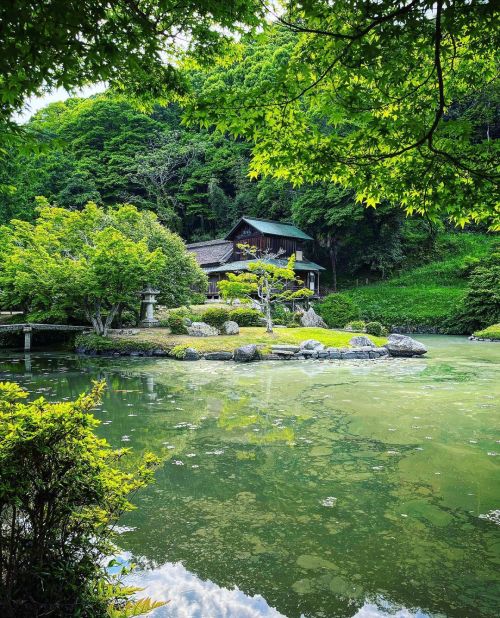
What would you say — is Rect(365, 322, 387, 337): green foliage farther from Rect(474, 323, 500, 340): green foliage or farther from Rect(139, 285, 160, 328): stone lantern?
Rect(139, 285, 160, 328): stone lantern

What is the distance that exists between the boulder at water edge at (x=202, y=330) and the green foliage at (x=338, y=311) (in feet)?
37.1

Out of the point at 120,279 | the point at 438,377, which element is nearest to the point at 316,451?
the point at 438,377

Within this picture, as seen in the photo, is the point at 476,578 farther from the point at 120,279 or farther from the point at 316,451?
the point at 120,279

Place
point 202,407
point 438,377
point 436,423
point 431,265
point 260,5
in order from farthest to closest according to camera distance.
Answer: point 431,265, point 438,377, point 202,407, point 436,423, point 260,5

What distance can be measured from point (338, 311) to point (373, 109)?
1012 inches

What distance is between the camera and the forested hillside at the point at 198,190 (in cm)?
3747

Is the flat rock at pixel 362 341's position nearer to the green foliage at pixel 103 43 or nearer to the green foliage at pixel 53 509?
the green foliage at pixel 103 43

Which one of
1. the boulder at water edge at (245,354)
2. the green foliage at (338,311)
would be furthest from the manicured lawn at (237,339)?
the green foliage at (338,311)

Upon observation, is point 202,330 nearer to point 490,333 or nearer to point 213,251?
point 490,333

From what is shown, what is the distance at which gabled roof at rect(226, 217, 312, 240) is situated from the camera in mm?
35312

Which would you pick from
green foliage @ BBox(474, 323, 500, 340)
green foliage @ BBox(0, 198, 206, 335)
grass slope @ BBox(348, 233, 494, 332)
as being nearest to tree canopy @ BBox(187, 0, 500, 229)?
green foliage @ BBox(0, 198, 206, 335)

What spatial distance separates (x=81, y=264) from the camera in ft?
61.3

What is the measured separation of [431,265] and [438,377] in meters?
27.3

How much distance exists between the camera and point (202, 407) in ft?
29.4
